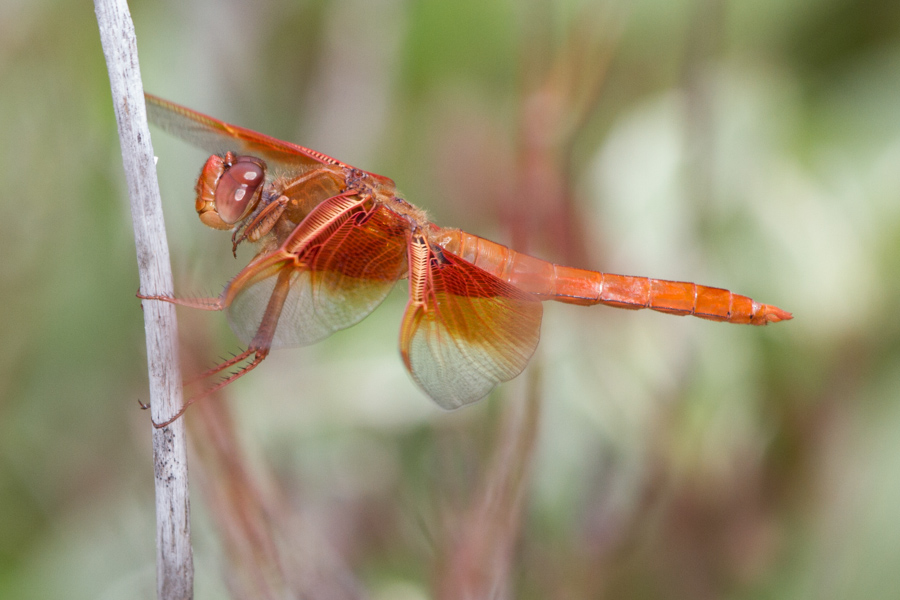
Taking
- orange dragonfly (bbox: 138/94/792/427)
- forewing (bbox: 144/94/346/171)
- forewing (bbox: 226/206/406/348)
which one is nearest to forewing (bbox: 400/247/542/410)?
orange dragonfly (bbox: 138/94/792/427)

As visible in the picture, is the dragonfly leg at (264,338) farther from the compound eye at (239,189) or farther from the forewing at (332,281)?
the compound eye at (239,189)

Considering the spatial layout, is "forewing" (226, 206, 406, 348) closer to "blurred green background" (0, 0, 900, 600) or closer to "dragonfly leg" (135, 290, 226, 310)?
"dragonfly leg" (135, 290, 226, 310)

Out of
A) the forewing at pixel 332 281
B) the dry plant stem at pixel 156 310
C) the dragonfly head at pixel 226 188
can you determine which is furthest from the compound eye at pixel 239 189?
the dry plant stem at pixel 156 310

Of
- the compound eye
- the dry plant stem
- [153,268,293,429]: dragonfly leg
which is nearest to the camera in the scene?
the dry plant stem

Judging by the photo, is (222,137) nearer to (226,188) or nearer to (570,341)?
(226,188)

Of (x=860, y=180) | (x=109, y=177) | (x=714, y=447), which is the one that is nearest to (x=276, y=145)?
(x=109, y=177)

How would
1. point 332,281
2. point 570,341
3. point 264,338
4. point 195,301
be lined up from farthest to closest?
point 570,341
point 332,281
point 264,338
point 195,301

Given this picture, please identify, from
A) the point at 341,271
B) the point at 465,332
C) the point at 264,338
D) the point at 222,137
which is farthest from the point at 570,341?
the point at 222,137
